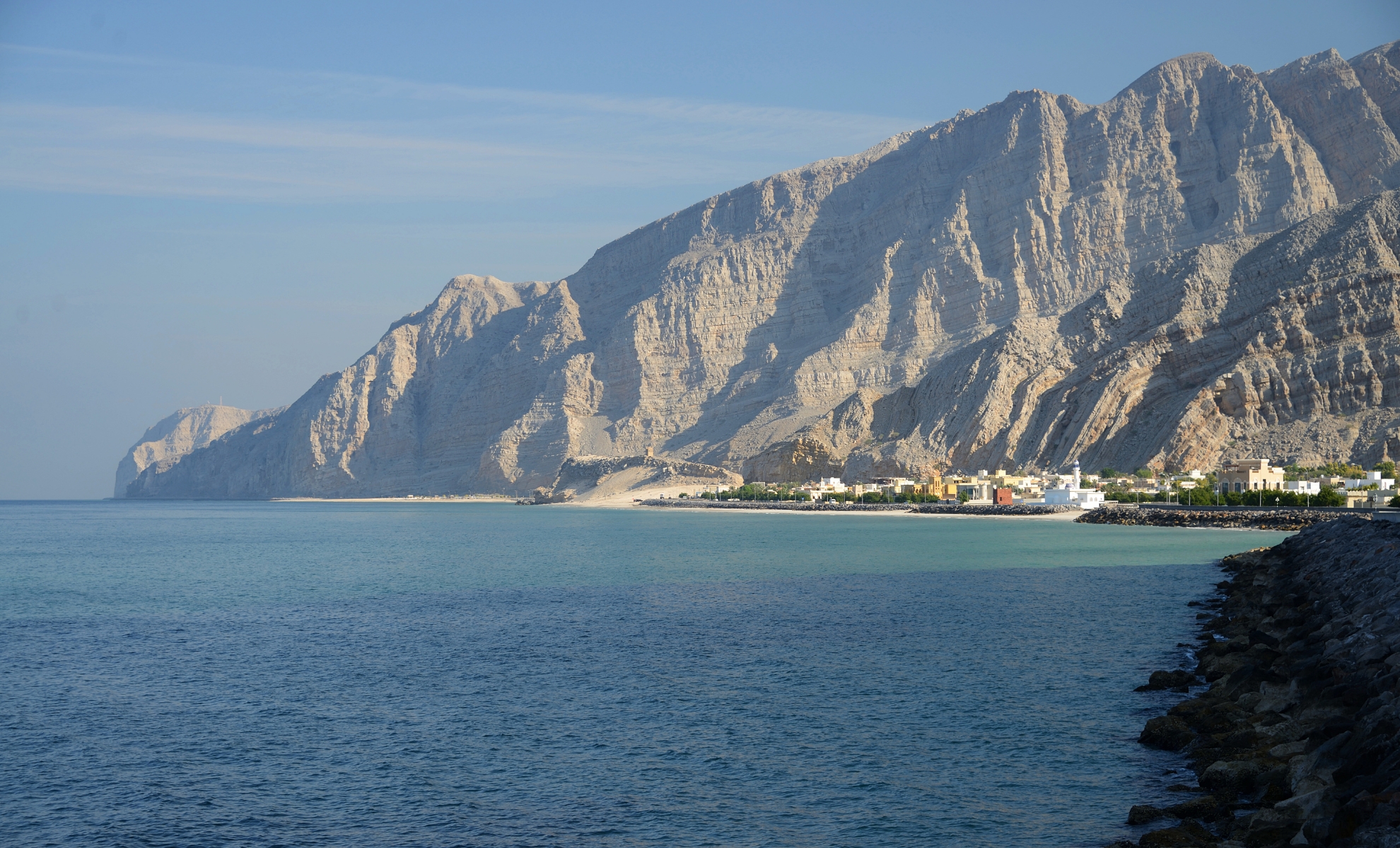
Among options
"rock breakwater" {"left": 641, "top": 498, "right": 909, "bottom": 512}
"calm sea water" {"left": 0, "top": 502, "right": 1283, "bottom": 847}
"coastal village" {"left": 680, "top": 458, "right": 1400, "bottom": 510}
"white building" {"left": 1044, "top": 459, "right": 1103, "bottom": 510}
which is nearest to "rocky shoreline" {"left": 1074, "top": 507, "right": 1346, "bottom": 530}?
"coastal village" {"left": 680, "top": 458, "right": 1400, "bottom": 510}

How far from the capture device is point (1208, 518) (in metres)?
90.4

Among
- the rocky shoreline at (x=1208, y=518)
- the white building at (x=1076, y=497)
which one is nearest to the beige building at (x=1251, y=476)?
the rocky shoreline at (x=1208, y=518)

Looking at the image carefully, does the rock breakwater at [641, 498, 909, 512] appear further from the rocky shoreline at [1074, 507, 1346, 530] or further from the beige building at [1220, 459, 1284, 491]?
the beige building at [1220, 459, 1284, 491]

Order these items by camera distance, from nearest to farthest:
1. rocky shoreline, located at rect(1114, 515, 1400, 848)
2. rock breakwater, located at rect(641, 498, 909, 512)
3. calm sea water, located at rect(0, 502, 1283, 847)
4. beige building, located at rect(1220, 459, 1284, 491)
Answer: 1. rocky shoreline, located at rect(1114, 515, 1400, 848)
2. calm sea water, located at rect(0, 502, 1283, 847)
3. beige building, located at rect(1220, 459, 1284, 491)
4. rock breakwater, located at rect(641, 498, 909, 512)

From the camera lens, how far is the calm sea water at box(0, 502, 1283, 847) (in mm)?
17312

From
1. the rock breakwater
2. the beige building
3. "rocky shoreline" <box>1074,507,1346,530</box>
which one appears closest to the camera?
"rocky shoreline" <box>1074,507,1346,530</box>

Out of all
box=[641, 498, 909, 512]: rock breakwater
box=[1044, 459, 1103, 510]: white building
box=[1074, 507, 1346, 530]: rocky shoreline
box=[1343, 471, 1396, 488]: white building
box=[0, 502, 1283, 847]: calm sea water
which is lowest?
box=[0, 502, 1283, 847]: calm sea water

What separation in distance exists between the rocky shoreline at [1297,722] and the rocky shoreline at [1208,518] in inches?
1965

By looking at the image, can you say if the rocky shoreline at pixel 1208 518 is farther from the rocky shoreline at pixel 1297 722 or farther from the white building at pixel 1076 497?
the rocky shoreline at pixel 1297 722

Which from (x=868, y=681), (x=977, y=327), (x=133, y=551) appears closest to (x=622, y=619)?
(x=868, y=681)

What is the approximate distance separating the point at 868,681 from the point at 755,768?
790cm

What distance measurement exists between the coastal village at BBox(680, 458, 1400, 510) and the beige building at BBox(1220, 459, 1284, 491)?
89 millimetres

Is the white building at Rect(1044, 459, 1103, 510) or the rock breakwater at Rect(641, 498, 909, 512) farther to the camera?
the rock breakwater at Rect(641, 498, 909, 512)

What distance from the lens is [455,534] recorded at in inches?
4053
